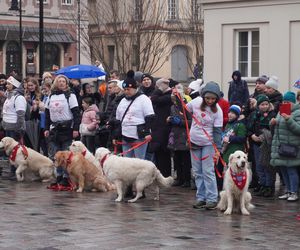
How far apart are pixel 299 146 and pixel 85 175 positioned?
4043mm

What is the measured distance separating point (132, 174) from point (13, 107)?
4664 millimetres

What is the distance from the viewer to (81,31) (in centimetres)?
5362

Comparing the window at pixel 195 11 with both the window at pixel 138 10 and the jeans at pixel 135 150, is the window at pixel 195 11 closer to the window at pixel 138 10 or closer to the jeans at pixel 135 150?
the window at pixel 138 10

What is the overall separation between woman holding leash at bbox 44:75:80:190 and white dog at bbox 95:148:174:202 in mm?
1716

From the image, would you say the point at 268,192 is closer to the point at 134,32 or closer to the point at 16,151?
the point at 16,151

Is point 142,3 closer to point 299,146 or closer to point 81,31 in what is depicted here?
point 81,31

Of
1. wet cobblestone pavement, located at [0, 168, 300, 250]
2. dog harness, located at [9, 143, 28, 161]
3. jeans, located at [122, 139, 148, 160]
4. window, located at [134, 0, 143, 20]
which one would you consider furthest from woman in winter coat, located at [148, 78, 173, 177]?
window, located at [134, 0, 143, 20]

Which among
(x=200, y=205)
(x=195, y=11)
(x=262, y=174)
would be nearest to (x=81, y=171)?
(x=200, y=205)

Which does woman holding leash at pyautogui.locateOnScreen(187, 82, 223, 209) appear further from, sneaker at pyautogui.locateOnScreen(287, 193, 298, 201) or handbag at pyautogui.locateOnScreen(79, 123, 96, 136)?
handbag at pyautogui.locateOnScreen(79, 123, 96, 136)

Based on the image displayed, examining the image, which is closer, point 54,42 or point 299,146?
point 299,146

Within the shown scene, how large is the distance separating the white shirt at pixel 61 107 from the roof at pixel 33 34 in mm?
43114

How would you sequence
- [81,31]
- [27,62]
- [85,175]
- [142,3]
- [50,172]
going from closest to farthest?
[85,175] < [50,172] < [142,3] < [81,31] < [27,62]

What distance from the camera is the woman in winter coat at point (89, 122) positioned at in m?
17.5

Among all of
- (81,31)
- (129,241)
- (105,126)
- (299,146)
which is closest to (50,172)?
(105,126)
